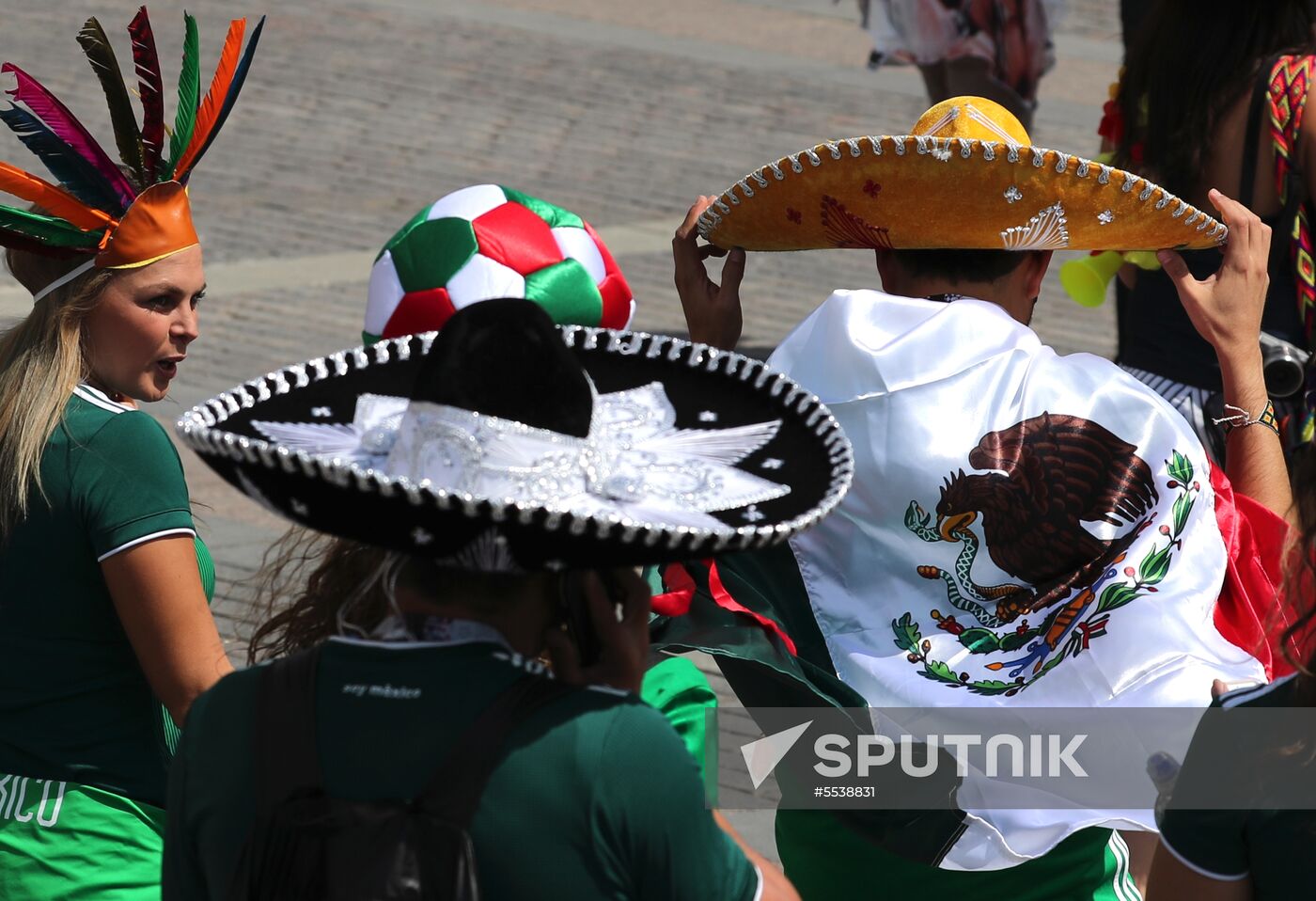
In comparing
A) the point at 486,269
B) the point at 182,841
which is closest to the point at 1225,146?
the point at 486,269

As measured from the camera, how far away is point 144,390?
281cm

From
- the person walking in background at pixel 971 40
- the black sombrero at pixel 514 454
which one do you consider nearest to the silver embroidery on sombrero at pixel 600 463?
the black sombrero at pixel 514 454

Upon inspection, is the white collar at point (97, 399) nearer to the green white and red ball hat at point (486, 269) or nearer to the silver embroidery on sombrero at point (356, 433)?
the green white and red ball hat at point (486, 269)

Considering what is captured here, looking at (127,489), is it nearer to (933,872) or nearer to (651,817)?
(651,817)

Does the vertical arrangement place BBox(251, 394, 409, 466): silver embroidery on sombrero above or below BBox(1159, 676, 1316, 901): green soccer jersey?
above

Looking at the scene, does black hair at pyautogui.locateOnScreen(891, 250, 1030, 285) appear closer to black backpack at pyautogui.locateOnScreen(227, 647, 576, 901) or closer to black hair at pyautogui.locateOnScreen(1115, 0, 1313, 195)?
black backpack at pyautogui.locateOnScreen(227, 647, 576, 901)

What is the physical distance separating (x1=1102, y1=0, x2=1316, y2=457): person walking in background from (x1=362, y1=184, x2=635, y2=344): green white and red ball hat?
164cm

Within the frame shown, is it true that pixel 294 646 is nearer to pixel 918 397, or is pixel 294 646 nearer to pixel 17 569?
pixel 17 569

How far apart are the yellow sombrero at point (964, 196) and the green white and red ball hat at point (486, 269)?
0.26 m

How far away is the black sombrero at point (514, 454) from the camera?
5.51 feet

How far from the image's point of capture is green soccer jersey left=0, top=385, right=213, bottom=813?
8.25 ft

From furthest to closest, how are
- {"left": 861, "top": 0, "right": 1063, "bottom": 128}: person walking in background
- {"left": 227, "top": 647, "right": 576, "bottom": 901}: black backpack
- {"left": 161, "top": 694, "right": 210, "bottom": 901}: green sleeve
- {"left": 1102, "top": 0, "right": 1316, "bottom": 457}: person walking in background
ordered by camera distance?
{"left": 861, "top": 0, "right": 1063, "bottom": 128}: person walking in background < {"left": 1102, "top": 0, "right": 1316, "bottom": 457}: person walking in background < {"left": 161, "top": 694, "right": 210, "bottom": 901}: green sleeve < {"left": 227, "top": 647, "right": 576, "bottom": 901}: black backpack

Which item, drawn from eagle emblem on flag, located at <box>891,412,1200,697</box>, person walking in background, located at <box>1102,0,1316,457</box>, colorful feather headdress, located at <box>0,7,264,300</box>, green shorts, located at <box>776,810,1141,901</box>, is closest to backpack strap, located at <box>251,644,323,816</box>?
eagle emblem on flag, located at <box>891,412,1200,697</box>

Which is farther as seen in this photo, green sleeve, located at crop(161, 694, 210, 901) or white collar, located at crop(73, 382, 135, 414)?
white collar, located at crop(73, 382, 135, 414)
